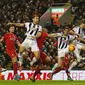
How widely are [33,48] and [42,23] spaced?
45.7 ft

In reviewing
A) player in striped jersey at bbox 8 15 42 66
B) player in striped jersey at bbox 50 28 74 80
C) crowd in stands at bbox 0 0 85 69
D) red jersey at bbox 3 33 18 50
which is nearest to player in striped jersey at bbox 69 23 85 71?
player in striped jersey at bbox 50 28 74 80

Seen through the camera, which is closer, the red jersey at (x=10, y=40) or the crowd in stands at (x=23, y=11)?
the red jersey at (x=10, y=40)

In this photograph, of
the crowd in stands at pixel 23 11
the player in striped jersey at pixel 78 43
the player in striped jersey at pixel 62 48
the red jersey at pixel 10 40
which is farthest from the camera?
the crowd in stands at pixel 23 11

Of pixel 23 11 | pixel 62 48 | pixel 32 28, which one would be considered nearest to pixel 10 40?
pixel 32 28

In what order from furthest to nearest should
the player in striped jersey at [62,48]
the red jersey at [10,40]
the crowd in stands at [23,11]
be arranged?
the crowd in stands at [23,11] < the player in striped jersey at [62,48] < the red jersey at [10,40]

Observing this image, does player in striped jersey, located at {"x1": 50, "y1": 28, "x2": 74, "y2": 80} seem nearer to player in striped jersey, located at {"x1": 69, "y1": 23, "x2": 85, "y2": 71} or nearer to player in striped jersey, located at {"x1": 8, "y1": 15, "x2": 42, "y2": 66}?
player in striped jersey, located at {"x1": 69, "y1": 23, "x2": 85, "y2": 71}

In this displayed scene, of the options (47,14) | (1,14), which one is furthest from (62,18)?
(1,14)

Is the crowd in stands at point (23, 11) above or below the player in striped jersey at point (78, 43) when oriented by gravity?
above

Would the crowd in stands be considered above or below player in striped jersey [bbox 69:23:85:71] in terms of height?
above

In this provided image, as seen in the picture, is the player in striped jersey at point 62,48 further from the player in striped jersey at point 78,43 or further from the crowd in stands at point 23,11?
the crowd in stands at point 23,11

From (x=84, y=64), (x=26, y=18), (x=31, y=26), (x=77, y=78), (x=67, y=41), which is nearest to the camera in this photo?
(x=31, y=26)

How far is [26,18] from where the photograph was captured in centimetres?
2911

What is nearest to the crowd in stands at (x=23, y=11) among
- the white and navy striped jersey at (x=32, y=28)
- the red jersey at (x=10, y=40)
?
the red jersey at (x=10, y=40)

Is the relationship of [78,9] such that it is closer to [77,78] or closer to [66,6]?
[66,6]
